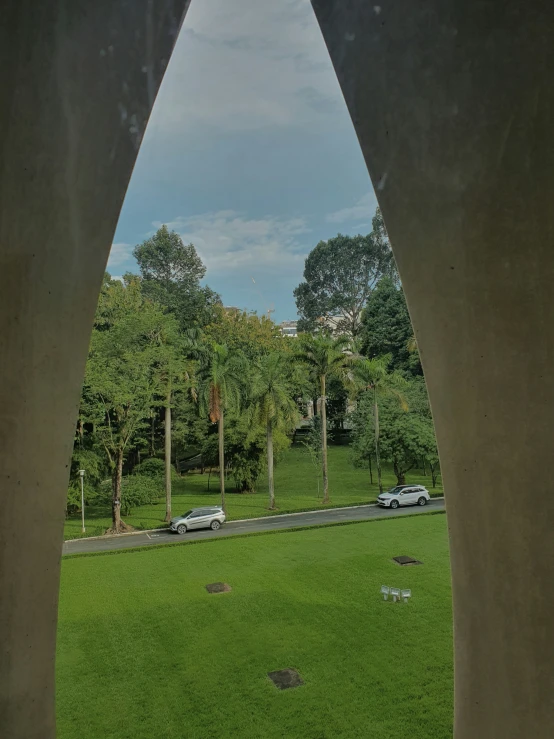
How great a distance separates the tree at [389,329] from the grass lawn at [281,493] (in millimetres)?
4485

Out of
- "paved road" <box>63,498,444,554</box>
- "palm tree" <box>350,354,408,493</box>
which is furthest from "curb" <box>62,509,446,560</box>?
"palm tree" <box>350,354,408,493</box>

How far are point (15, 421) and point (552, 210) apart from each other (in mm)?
1950

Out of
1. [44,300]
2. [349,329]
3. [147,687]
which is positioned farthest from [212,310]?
[44,300]

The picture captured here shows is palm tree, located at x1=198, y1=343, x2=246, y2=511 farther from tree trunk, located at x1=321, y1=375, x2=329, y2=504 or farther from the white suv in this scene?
the white suv

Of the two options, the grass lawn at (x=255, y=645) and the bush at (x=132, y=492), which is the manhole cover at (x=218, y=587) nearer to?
the grass lawn at (x=255, y=645)

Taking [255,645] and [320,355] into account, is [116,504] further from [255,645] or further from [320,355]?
[255,645]

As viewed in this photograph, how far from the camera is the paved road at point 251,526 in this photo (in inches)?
505

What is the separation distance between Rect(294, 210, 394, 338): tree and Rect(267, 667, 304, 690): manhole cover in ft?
74.0

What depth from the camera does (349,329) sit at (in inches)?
1133

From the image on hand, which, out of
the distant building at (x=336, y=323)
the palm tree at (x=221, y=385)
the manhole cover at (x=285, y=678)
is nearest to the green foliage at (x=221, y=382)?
the palm tree at (x=221, y=385)

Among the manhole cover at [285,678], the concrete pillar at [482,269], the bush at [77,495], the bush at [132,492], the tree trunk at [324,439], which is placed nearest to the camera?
the concrete pillar at [482,269]

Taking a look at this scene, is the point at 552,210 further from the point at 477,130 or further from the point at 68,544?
the point at 68,544

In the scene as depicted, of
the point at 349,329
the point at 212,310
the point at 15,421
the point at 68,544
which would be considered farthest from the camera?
the point at 349,329

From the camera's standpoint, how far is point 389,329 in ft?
77.0
